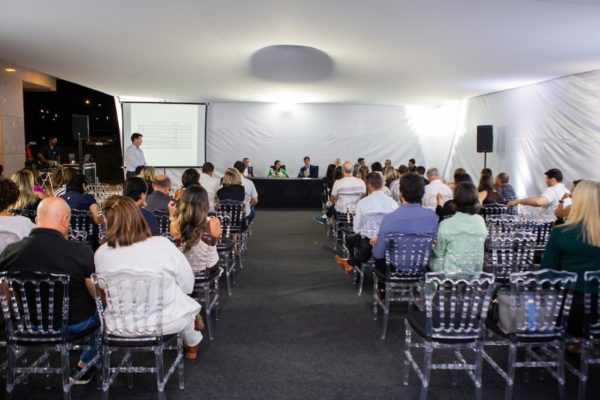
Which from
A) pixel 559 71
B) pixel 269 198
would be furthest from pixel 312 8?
pixel 269 198

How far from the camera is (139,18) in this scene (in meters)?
5.17

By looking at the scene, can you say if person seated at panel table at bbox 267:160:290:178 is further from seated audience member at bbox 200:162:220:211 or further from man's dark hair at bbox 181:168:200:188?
man's dark hair at bbox 181:168:200:188

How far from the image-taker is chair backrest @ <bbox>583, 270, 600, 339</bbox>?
106 inches

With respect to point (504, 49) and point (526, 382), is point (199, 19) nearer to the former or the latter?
point (504, 49)

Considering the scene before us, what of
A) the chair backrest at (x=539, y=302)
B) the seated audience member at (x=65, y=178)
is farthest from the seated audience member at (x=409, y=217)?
the seated audience member at (x=65, y=178)

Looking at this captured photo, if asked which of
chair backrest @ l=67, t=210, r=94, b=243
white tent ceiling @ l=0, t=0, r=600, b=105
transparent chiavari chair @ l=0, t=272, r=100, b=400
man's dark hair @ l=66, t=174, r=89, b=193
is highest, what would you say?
white tent ceiling @ l=0, t=0, r=600, b=105

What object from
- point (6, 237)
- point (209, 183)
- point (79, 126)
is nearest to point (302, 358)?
point (6, 237)

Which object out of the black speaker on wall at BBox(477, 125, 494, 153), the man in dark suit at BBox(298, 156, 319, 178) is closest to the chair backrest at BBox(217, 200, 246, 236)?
the black speaker on wall at BBox(477, 125, 494, 153)

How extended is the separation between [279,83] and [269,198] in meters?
3.19

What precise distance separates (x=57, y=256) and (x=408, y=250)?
257 cm

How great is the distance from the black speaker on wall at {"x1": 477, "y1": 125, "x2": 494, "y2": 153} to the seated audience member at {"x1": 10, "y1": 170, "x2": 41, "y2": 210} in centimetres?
892

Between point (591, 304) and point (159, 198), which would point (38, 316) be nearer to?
point (159, 198)

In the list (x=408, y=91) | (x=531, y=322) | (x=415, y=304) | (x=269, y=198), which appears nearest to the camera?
(x=531, y=322)

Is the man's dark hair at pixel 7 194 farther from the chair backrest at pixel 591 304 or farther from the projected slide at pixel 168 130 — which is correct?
the projected slide at pixel 168 130
